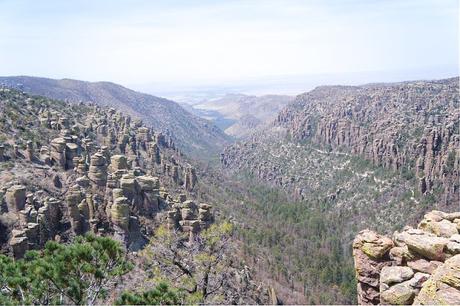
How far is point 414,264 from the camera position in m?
Answer: 15.7

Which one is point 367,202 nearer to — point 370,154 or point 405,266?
point 370,154

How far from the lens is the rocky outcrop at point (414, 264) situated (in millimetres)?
12283

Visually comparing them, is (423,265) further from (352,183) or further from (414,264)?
(352,183)

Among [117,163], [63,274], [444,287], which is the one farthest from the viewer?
[117,163]

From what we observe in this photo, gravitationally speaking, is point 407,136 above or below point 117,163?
below

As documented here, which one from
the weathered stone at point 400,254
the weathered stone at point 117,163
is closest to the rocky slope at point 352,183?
the weathered stone at point 117,163

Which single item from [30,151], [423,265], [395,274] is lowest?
[395,274]

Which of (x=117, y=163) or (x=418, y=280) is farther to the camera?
(x=117, y=163)

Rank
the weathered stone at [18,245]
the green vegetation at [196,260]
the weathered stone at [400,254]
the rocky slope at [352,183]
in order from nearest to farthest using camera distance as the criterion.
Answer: the weathered stone at [400,254]
the green vegetation at [196,260]
the weathered stone at [18,245]
the rocky slope at [352,183]

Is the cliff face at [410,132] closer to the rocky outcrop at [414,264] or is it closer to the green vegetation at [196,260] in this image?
the green vegetation at [196,260]

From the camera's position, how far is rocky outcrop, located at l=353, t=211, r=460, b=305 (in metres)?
12.3

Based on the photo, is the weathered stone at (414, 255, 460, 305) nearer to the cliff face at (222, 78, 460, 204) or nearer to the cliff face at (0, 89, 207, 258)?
the cliff face at (0, 89, 207, 258)

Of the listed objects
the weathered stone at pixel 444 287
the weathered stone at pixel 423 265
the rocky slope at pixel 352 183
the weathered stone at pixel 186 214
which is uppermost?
the weathered stone at pixel 444 287

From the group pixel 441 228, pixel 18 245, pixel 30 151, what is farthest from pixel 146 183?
pixel 441 228
